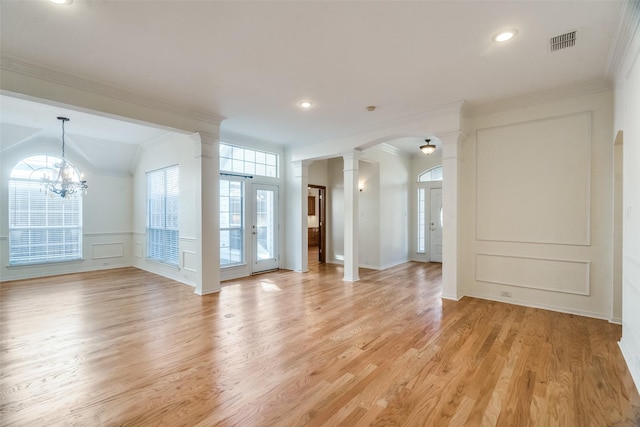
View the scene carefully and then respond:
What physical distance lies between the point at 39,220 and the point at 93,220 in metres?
0.95

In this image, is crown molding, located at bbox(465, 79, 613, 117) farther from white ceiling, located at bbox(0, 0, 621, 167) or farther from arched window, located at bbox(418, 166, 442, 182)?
arched window, located at bbox(418, 166, 442, 182)

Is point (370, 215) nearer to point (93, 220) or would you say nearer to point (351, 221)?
point (351, 221)

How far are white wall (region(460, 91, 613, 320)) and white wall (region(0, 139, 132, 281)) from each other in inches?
311

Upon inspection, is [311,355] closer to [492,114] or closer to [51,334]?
[51,334]

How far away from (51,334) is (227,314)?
73.9 inches

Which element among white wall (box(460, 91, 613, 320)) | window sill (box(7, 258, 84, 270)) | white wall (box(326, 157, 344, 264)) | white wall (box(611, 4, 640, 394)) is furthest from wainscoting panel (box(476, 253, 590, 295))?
window sill (box(7, 258, 84, 270))

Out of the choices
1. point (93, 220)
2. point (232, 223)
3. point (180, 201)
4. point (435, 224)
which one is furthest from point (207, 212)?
point (435, 224)

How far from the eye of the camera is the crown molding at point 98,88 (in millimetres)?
3064

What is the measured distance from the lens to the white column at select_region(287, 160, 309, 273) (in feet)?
22.1

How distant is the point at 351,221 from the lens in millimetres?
5895

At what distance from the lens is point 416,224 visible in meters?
8.30

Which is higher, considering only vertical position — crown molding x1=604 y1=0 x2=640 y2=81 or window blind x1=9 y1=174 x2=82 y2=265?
crown molding x1=604 y1=0 x2=640 y2=81

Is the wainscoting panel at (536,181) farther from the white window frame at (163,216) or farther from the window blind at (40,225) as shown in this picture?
the window blind at (40,225)

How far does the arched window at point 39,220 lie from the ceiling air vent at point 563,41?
325 inches
